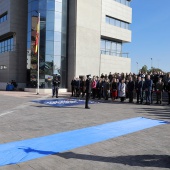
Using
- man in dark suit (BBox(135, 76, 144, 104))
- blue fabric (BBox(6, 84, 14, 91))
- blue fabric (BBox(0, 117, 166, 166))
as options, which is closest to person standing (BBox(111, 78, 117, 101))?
man in dark suit (BBox(135, 76, 144, 104))

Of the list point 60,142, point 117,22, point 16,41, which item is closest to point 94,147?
point 60,142

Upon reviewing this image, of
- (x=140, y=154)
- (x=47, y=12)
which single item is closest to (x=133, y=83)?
(x=140, y=154)

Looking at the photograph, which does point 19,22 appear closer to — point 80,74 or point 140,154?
point 80,74

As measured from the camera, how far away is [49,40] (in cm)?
2825

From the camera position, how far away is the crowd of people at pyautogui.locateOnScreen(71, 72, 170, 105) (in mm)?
16906

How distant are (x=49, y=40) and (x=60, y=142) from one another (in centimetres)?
2285

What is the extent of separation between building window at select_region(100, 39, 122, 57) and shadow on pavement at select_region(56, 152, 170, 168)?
97.3 ft

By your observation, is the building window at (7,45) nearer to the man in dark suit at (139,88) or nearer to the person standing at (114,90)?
the person standing at (114,90)

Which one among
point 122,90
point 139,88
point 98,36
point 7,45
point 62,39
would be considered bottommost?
point 122,90

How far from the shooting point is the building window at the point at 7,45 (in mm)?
35031

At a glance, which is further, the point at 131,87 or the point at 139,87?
the point at 131,87

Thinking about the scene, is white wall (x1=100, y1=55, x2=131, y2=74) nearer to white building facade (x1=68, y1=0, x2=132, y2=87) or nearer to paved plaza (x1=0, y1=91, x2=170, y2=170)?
white building facade (x1=68, y1=0, x2=132, y2=87)

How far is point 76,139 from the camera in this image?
22.9 ft

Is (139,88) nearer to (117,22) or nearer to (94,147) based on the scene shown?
(94,147)
